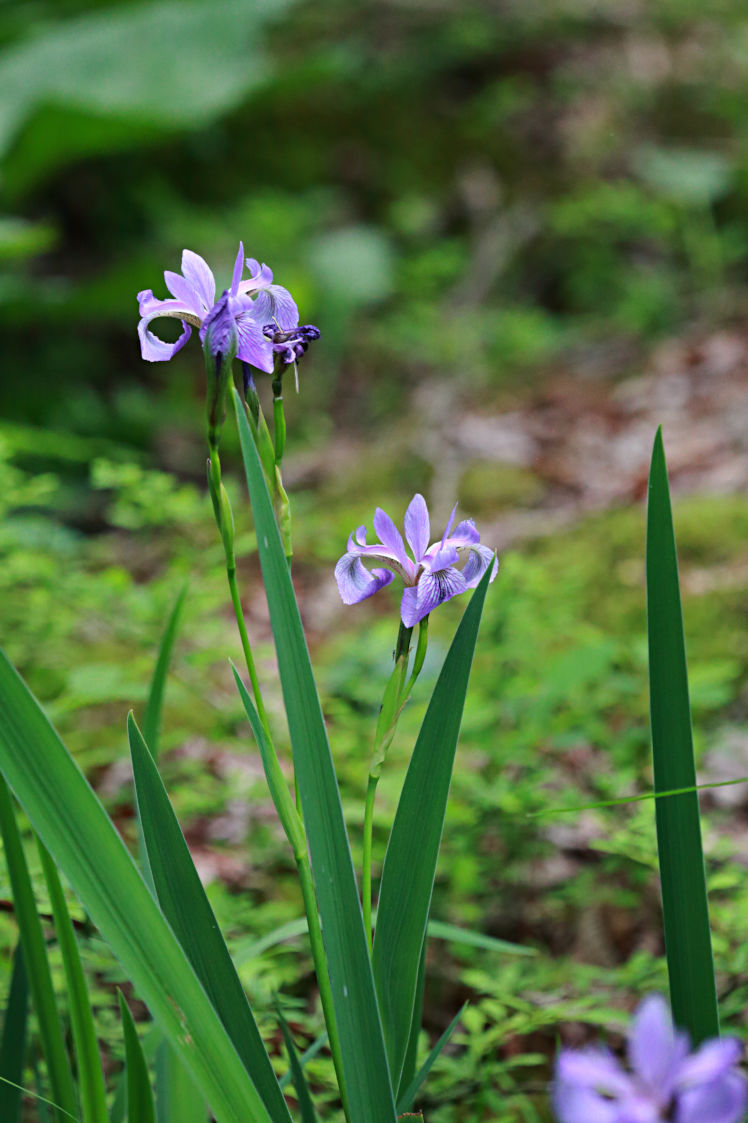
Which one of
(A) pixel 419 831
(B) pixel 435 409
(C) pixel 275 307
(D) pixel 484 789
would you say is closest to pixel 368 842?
(A) pixel 419 831

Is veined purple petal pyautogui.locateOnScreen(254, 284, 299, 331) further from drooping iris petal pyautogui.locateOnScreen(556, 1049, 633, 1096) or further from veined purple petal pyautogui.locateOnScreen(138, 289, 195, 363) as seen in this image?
drooping iris petal pyautogui.locateOnScreen(556, 1049, 633, 1096)

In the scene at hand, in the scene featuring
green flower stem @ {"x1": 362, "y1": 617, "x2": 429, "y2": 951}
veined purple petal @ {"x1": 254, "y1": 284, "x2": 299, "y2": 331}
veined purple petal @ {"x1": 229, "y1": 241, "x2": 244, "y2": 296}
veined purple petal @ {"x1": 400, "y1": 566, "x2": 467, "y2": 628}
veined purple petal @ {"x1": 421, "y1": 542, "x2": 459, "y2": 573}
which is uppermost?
veined purple petal @ {"x1": 254, "y1": 284, "x2": 299, "y2": 331}

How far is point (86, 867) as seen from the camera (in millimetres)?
569

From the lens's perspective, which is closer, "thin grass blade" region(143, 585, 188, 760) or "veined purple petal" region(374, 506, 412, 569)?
"veined purple petal" region(374, 506, 412, 569)

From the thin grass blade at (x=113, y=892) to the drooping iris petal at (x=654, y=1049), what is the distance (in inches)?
11.5

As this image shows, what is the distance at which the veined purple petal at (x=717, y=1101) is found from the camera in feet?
1.17

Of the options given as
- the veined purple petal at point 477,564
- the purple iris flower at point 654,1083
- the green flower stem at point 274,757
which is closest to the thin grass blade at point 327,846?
the green flower stem at point 274,757

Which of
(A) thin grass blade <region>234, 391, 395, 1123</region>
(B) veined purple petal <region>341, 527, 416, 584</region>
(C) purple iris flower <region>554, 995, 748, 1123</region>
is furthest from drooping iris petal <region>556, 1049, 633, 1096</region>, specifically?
(B) veined purple petal <region>341, 527, 416, 584</region>

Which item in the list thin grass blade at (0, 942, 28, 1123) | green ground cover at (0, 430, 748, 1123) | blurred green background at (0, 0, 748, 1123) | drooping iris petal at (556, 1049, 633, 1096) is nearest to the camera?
drooping iris petal at (556, 1049, 633, 1096)

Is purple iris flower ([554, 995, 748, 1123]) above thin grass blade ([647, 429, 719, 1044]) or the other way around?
the other way around

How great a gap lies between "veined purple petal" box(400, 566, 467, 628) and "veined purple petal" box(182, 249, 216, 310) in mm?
257

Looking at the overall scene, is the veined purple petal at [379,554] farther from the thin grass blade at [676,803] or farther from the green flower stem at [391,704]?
the thin grass blade at [676,803]

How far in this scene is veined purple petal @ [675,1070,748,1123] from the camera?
356 mm

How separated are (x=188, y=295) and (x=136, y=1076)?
561mm
